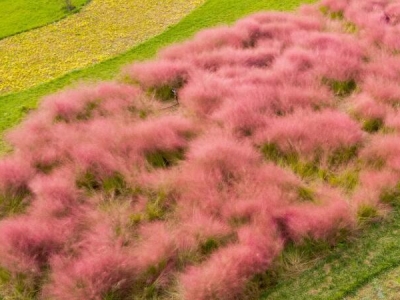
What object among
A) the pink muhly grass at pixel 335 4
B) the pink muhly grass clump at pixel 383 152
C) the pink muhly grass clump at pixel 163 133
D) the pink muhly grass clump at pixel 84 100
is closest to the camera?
the pink muhly grass clump at pixel 383 152

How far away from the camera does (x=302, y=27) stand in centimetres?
718

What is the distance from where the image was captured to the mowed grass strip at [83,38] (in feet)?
22.9

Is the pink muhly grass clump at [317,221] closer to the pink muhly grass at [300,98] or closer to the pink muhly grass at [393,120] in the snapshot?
the pink muhly grass at [393,120]

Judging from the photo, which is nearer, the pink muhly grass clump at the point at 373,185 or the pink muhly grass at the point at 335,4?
the pink muhly grass clump at the point at 373,185

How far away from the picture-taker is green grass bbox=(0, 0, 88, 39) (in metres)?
8.65

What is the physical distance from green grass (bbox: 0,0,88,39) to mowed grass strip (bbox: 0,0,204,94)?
0.25 meters

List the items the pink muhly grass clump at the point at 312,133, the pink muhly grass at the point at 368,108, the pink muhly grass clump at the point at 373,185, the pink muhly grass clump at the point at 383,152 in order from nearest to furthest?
the pink muhly grass clump at the point at 373,185 → the pink muhly grass clump at the point at 383,152 → the pink muhly grass clump at the point at 312,133 → the pink muhly grass at the point at 368,108

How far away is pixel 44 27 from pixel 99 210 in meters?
5.77

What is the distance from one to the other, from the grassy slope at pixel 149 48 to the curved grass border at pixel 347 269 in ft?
12.4

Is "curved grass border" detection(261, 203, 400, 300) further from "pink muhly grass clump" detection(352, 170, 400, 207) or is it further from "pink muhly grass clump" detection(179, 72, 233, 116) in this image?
A: "pink muhly grass clump" detection(179, 72, 233, 116)

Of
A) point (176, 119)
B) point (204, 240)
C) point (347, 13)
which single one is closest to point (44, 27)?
point (176, 119)

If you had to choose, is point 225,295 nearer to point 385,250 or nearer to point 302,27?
point 385,250

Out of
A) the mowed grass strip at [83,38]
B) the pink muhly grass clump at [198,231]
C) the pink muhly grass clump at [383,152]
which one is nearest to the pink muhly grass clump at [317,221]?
the pink muhly grass clump at [198,231]

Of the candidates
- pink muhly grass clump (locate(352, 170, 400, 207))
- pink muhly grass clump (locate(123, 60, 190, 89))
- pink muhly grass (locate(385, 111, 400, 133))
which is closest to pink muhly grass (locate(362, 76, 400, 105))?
pink muhly grass (locate(385, 111, 400, 133))
